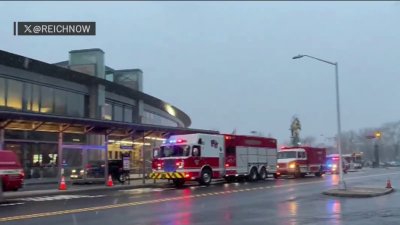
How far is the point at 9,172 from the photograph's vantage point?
2269cm

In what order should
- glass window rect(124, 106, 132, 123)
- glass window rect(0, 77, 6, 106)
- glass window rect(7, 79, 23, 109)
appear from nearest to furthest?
glass window rect(0, 77, 6, 106) < glass window rect(7, 79, 23, 109) < glass window rect(124, 106, 132, 123)

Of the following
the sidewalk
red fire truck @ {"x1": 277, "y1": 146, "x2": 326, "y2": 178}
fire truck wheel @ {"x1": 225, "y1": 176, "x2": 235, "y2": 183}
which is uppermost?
red fire truck @ {"x1": 277, "y1": 146, "x2": 326, "y2": 178}

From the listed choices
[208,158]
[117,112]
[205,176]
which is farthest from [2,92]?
[117,112]

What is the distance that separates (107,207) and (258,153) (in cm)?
2120

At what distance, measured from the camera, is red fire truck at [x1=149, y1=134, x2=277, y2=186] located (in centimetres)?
3062

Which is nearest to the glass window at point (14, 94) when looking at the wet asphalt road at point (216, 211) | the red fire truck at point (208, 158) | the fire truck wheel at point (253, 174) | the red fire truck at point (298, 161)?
the red fire truck at point (208, 158)

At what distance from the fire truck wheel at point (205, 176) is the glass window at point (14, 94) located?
12577 millimetres

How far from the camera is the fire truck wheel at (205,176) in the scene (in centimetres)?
3142

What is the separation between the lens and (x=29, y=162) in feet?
102

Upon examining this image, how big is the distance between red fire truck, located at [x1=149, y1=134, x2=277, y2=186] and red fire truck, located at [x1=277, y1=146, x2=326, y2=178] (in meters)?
5.29

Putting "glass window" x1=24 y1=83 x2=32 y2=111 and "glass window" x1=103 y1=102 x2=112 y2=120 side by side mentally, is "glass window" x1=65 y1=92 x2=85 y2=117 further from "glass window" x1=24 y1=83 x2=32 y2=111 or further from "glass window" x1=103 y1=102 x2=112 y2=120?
"glass window" x1=24 y1=83 x2=32 y2=111

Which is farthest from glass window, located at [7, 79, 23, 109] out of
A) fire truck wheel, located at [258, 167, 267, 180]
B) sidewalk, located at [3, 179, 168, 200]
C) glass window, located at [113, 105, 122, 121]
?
fire truck wheel, located at [258, 167, 267, 180]

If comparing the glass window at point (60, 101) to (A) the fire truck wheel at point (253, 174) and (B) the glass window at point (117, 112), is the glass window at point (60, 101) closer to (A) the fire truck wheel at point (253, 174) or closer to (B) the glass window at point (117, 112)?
(B) the glass window at point (117, 112)

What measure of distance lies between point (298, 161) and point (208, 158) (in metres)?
13.4
